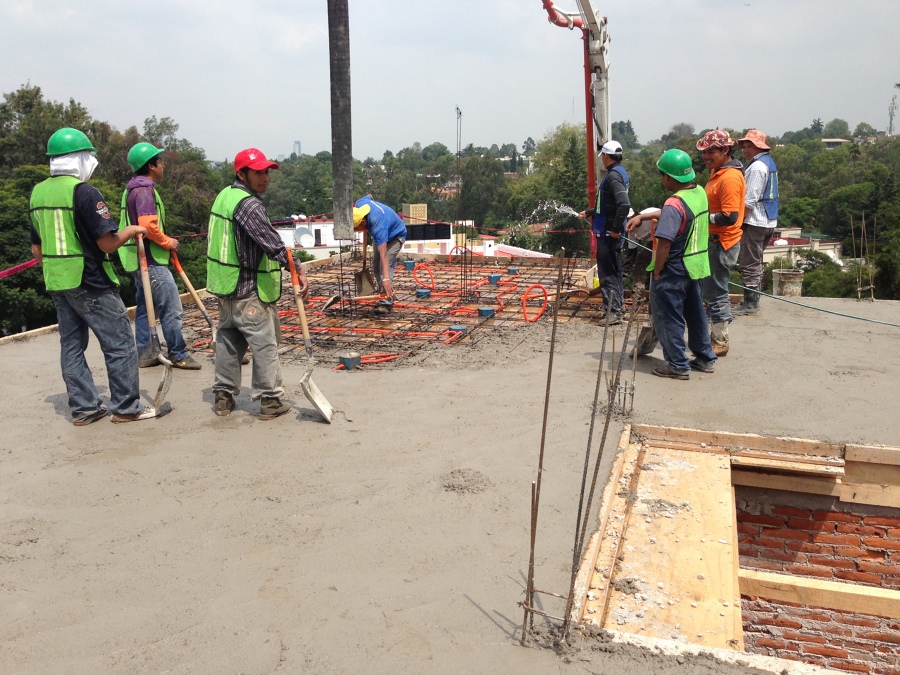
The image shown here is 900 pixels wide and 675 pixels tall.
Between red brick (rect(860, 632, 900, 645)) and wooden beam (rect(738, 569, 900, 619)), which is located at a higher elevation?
wooden beam (rect(738, 569, 900, 619))

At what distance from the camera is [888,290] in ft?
50.5

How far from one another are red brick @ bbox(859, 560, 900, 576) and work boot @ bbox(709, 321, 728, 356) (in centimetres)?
214

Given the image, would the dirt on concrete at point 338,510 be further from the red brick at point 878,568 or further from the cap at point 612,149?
the cap at point 612,149

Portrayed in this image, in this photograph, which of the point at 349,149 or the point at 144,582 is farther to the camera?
the point at 349,149

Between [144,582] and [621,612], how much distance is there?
1.94 metres

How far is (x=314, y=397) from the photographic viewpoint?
15.2ft

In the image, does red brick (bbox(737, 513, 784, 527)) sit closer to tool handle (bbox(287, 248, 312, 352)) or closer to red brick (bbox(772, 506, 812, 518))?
red brick (bbox(772, 506, 812, 518))

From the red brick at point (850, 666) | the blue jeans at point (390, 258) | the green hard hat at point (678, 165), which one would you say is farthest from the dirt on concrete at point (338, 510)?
the blue jeans at point (390, 258)

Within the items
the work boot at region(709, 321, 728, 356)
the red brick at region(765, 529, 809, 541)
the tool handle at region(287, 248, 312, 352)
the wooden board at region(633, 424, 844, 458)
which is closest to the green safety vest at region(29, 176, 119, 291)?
the tool handle at region(287, 248, 312, 352)

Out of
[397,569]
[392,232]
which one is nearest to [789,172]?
[392,232]

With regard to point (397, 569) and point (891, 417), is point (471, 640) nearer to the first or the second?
point (397, 569)

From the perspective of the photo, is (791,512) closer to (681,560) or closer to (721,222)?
(681,560)

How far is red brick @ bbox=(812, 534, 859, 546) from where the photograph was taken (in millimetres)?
4652

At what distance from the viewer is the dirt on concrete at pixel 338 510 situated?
2500 mm
